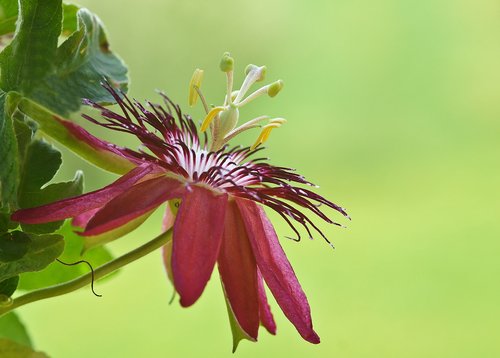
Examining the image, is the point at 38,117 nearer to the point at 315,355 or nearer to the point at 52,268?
the point at 52,268

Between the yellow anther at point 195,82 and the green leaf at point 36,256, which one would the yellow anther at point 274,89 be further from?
the green leaf at point 36,256

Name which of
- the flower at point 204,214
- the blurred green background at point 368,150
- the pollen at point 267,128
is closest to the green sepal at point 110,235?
the flower at point 204,214

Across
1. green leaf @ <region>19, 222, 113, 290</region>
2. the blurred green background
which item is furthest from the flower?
the blurred green background

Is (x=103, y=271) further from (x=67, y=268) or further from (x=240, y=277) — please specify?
(x=67, y=268)

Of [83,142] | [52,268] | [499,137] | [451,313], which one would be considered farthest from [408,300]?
[83,142]

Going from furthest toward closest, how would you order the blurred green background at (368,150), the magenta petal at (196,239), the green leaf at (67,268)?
the blurred green background at (368,150), the green leaf at (67,268), the magenta petal at (196,239)
